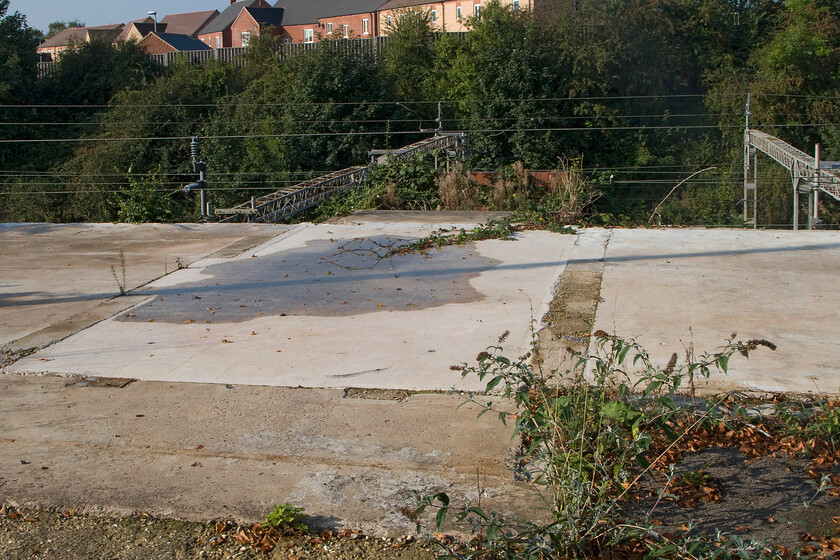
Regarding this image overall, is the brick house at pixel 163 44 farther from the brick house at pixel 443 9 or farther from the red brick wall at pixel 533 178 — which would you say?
the red brick wall at pixel 533 178

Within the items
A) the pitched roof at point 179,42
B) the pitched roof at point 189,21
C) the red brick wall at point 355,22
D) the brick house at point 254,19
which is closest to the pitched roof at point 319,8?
the red brick wall at point 355,22

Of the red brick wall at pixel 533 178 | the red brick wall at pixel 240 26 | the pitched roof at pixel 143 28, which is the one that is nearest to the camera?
the red brick wall at pixel 533 178

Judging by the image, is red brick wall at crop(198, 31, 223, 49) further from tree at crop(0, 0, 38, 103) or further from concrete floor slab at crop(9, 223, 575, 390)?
concrete floor slab at crop(9, 223, 575, 390)

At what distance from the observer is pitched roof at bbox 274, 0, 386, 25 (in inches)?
2124

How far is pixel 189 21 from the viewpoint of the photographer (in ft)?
235

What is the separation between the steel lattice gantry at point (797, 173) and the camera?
21.3m

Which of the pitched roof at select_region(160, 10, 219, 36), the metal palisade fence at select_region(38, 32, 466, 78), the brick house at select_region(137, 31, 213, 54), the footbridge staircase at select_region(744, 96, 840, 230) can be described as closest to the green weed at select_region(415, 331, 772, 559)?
the footbridge staircase at select_region(744, 96, 840, 230)

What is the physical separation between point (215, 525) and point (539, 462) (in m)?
1.42

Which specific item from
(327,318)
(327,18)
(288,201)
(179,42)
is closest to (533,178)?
(288,201)

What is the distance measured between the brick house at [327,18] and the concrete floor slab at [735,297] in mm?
46023

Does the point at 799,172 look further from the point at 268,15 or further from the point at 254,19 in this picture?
the point at 268,15

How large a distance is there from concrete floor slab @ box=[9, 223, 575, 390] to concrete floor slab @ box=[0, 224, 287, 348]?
411 millimetres

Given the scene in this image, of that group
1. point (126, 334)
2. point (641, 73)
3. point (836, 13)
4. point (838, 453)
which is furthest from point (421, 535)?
point (836, 13)

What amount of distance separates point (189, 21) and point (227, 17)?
1046 cm
